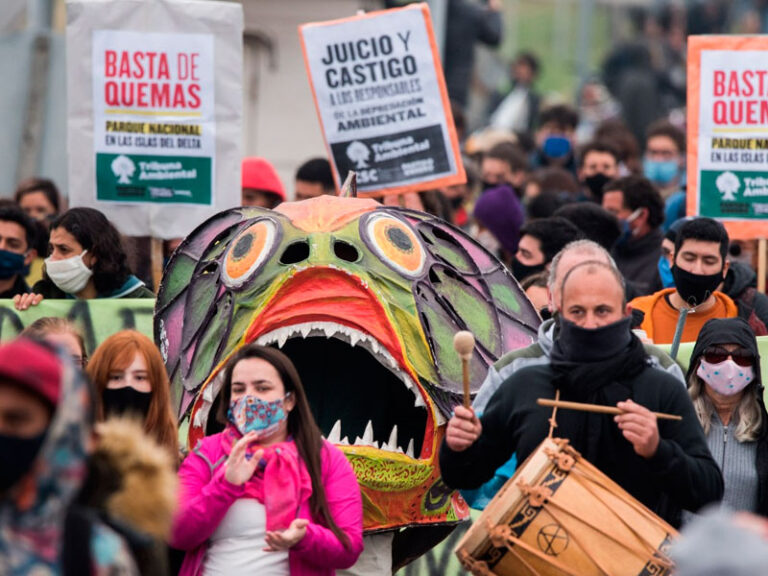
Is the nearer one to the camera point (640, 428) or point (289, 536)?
point (640, 428)

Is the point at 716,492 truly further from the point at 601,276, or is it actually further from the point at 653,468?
the point at 601,276

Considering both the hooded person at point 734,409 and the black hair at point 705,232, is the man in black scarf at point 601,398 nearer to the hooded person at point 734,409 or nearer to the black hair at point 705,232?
the hooded person at point 734,409

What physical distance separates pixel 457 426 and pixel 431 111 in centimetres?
449

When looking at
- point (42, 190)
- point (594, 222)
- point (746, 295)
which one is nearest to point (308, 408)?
point (746, 295)

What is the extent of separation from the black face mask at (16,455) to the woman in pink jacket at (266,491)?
210cm

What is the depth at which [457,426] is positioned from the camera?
5.47m

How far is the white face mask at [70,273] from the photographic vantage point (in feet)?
27.6

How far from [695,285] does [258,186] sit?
3.55m

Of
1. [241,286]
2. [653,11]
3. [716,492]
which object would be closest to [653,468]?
[716,492]

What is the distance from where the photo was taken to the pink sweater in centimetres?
588

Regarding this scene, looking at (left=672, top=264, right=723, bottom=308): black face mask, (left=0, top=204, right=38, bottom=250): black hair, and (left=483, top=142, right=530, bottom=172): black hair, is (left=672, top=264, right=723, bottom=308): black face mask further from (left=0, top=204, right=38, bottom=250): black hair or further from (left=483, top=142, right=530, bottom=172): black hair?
(left=483, top=142, right=530, bottom=172): black hair

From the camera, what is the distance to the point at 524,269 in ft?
29.8

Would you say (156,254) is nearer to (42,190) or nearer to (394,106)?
(394,106)

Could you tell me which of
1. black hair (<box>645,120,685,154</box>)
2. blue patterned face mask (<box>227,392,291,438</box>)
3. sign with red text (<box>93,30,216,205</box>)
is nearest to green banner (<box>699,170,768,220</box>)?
sign with red text (<box>93,30,216,205</box>)
